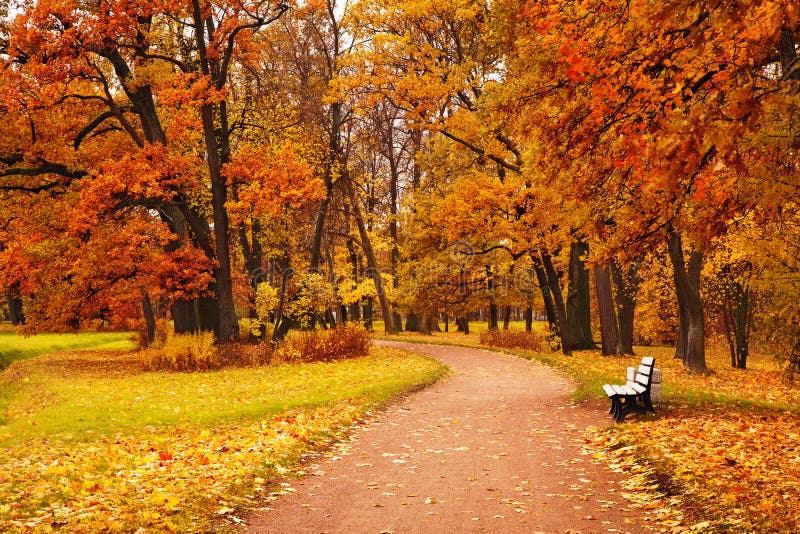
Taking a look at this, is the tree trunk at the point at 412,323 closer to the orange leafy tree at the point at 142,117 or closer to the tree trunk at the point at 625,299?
the tree trunk at the point at 625,299

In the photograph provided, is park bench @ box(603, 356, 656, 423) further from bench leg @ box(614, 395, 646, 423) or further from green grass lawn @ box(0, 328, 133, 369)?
green grass lawn @ box(0, 328, 133, 369)

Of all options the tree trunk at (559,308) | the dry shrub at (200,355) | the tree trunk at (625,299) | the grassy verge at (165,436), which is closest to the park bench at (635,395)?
the grassy verge at (165,436)

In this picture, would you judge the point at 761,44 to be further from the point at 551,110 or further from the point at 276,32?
the point at 276,32

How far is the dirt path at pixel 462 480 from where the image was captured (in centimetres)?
Result: 662

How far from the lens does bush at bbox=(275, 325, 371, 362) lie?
2298cm

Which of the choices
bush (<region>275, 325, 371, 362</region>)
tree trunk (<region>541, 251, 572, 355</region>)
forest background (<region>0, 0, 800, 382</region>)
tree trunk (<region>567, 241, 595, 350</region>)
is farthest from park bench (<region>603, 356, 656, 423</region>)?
tree trunk (<region>567, 241, 595, 350</region>)

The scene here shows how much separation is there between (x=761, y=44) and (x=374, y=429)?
794 cm

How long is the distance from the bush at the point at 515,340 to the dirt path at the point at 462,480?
14846 mm

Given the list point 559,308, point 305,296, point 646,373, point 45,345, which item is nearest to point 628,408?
point 646,373

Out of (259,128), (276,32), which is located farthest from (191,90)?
(276,32)

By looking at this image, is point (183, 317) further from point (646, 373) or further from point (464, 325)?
point (464, 325)

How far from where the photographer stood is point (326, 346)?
2353 cm

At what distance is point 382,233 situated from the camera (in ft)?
149

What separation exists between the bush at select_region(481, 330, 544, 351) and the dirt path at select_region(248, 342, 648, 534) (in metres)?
14.8
